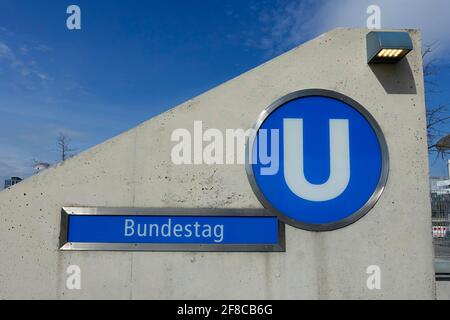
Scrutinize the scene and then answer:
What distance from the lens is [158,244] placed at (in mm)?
3732

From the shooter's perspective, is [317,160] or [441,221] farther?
[441,221]

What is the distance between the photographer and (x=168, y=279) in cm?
374

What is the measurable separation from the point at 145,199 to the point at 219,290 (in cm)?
105

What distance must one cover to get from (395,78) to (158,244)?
8.99 ft

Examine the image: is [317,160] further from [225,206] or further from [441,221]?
[441,221]

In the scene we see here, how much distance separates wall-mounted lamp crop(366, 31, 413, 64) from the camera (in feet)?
12.5

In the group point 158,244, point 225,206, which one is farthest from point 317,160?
point 158,244

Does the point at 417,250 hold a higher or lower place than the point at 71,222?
lower

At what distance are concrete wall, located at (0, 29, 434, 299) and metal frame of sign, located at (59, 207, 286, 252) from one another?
0.17ft

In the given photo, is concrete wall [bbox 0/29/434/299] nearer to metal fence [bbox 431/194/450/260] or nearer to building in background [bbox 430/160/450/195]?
metal fence [bbox 431/194/450/260]

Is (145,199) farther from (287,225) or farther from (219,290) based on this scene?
(287,225)
